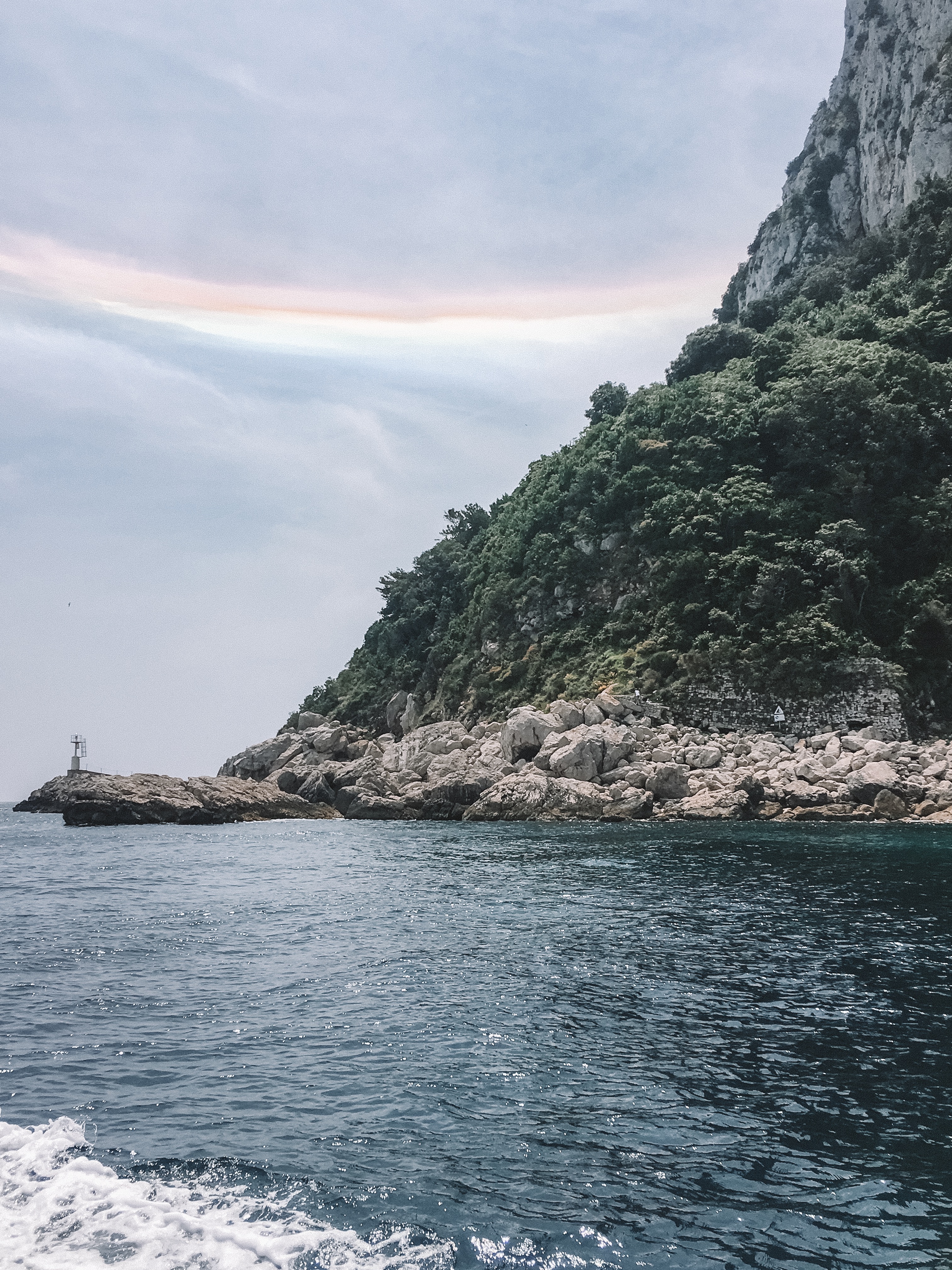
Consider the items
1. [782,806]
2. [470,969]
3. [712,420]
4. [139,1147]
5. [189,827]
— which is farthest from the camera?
[712,420]

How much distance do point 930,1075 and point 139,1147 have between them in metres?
9.75

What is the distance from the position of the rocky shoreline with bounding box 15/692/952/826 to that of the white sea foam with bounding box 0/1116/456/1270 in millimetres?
38312

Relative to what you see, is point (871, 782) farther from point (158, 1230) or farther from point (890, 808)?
point (158, 1230)

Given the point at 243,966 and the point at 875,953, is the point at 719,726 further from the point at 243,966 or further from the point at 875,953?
the point at 243,966

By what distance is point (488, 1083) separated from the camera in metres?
11.8

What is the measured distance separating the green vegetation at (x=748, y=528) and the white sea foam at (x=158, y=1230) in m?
51.2

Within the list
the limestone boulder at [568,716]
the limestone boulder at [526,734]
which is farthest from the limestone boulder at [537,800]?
the limestone boulder at [568,716]

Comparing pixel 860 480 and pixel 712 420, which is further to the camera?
pixel 712 420

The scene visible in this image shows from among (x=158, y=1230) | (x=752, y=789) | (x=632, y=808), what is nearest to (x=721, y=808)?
(x=752, y=789)

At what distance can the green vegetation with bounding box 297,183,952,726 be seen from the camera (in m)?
57.8

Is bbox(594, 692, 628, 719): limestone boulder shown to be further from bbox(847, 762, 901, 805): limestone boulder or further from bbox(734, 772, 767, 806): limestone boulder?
bbox(847, 762, 901, 805): limestone boulder

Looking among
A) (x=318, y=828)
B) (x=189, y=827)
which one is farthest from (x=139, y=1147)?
(x=189, y=827)

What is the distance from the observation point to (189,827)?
188ft

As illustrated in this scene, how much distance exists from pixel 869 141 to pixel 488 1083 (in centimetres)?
10828
